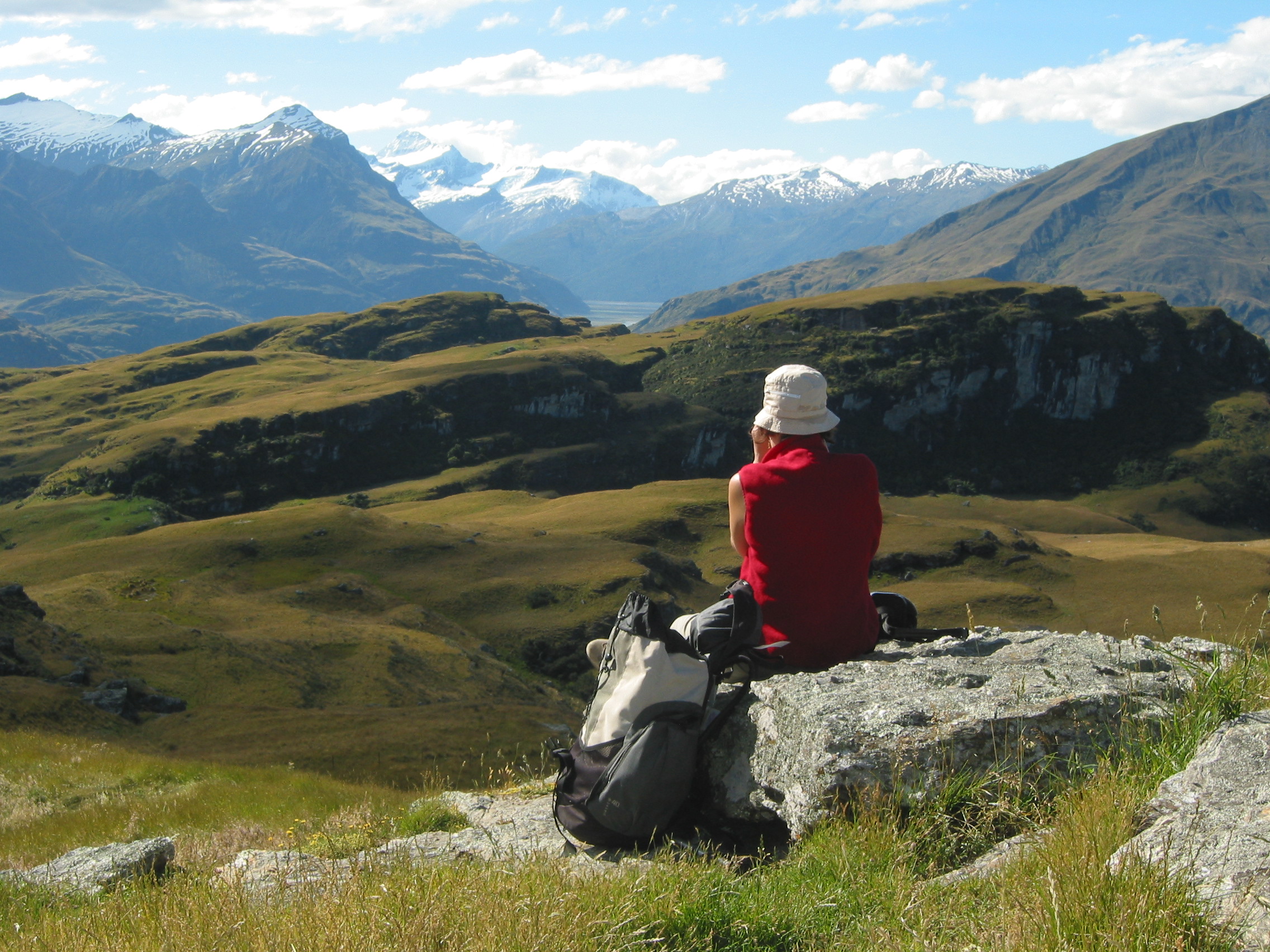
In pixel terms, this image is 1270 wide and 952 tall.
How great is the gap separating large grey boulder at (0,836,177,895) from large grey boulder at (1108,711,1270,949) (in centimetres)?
735

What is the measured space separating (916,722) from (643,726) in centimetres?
216

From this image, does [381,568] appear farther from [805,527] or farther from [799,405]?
[805,527]

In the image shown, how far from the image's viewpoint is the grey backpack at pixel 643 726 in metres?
7.04

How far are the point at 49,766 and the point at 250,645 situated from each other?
31.7 meters

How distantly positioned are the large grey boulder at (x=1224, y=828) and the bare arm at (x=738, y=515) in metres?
3.79

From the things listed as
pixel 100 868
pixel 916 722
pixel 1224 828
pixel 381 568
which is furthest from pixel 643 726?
pixel 381 568

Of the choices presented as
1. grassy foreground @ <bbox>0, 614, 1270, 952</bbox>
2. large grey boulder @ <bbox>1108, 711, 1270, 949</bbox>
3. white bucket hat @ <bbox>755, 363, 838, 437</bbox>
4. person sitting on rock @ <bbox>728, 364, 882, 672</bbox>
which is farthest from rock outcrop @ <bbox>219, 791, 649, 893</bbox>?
white bucket hat @ <bbox>755, 363, 838, 437</bbox>

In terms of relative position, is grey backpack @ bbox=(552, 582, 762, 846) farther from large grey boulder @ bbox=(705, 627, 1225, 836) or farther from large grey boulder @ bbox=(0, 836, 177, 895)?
large grey boulder @ bbox=(0, 836, 177, 895)

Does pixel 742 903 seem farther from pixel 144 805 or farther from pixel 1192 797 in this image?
pixel 144 805

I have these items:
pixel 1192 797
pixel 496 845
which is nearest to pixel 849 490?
pixel 1192 797

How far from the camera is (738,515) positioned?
8.40 metres

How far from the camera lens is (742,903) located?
5.09 meters

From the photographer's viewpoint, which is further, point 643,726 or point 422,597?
point 422,597

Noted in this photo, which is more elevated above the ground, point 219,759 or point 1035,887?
point 1035,887
